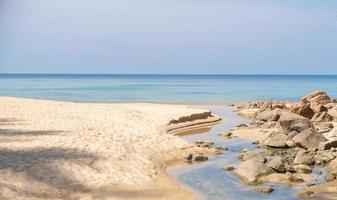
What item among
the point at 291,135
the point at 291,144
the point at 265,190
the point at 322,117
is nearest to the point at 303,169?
the point at 265,190

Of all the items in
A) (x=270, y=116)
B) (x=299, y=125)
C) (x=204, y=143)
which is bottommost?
(x=204, y=143)

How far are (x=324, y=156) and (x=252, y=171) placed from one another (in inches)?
169

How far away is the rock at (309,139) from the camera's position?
70.7ft

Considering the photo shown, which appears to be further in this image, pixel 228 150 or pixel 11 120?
pixel 11 120

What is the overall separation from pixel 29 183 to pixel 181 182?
4.95 meters

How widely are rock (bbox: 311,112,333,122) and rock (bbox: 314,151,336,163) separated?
1240 cm

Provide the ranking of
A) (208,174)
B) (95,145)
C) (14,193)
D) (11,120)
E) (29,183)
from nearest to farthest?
(14,193) → (29,183) → (208,174) → (95,145) → (11,120)

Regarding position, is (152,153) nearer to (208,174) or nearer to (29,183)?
(208,174)

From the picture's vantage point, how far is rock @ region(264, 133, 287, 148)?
74.1 ft

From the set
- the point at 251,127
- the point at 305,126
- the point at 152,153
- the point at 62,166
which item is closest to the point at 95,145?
the point at 152,153

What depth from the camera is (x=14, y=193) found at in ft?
40.8

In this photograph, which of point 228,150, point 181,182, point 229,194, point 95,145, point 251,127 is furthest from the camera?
point 251,127

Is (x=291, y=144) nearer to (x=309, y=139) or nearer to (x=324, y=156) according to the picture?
(x=309, y=139)

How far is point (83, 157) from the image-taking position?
16.5m
